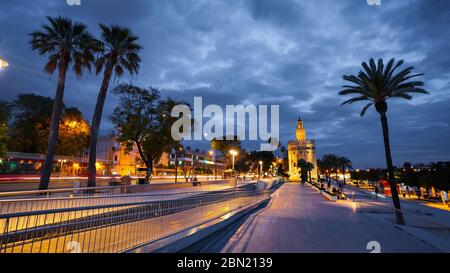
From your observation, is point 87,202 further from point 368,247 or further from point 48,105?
point 48,105

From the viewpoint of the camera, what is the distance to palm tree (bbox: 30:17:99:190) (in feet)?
57.1

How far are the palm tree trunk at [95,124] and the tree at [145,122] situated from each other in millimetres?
3571

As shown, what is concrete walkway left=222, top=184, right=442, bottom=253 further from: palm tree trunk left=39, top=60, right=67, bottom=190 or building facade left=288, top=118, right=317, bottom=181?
building facade left=288, top=118, right=317, bottom=181

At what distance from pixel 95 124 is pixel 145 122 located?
5573 mm

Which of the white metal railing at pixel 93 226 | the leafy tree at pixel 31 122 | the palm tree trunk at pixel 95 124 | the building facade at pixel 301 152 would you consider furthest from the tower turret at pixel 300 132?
the white metal railing at pixel 93 226

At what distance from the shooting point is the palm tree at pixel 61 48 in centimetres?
1739

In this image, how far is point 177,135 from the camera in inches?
1014

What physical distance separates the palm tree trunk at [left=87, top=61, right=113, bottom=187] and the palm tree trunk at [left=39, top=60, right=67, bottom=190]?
244cm

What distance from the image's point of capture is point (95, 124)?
60.4ft

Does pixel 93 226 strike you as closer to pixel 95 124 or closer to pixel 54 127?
pixel 95 124
